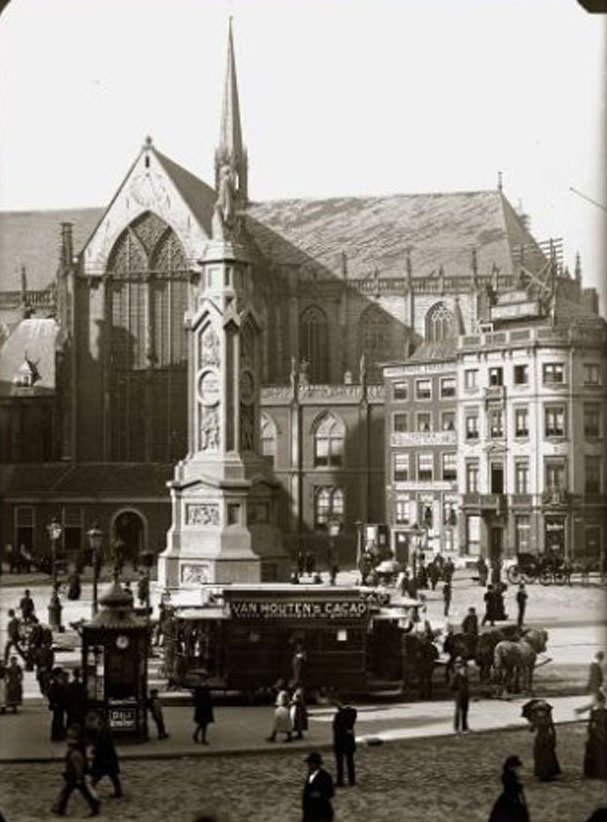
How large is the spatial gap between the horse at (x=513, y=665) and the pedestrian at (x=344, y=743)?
19.2 ft

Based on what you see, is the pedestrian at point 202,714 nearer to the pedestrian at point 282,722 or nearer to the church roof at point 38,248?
the pedestrian at point 282,722

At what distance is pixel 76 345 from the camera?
4916cm

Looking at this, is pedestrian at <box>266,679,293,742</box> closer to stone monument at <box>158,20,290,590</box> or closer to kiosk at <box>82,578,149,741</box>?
kiosk at <box>82,578,149,741</box>

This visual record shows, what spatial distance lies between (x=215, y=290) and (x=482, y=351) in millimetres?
9251

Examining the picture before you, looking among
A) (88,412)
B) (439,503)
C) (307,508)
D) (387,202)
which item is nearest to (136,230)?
(88,412)

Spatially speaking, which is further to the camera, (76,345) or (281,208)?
(76,345)

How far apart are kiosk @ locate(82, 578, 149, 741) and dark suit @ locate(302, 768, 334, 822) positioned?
207 inches

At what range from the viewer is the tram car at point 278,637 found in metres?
20.3

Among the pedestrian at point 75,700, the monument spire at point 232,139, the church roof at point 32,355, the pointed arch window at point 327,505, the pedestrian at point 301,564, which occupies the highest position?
the monument spire at point 232,139

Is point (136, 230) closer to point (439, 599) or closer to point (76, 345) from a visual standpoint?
point (76, 345)

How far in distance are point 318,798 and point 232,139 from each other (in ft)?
67.3

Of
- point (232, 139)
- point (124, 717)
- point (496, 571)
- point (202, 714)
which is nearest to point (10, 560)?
point (232, 139)

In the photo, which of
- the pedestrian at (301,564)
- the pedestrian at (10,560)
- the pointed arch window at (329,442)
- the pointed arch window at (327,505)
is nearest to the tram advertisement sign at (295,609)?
the pedestrian at (10,560)

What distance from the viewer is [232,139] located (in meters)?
31.0
